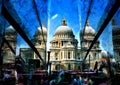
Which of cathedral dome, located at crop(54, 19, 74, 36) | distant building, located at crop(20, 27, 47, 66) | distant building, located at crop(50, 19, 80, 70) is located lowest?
distant building, located at crop(20, 27, 47, 66)

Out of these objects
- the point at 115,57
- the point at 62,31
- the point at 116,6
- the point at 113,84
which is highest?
the point at 62,31

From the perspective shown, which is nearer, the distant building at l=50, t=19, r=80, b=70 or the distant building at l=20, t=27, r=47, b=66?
the distant building at l=20, t=27, r=47, b=66

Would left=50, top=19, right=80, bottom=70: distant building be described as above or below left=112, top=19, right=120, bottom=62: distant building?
above

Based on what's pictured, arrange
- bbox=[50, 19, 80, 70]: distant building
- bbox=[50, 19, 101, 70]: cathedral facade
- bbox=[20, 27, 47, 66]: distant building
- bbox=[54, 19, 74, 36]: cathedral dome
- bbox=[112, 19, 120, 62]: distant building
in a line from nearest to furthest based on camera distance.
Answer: bbox=[112, 19, 120, 62]: distant building → bbox=[20, 27, 47, 66]: distant building → bbox=[50, 19, 101, 70]: cathedral facade → bbox=[50, 19, 80, 70]: distant building → bbox=[54, 19, 74, 36]: cathedral dome

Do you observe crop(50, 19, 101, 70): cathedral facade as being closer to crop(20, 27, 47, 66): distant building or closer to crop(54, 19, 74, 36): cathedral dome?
crop(54, 19, 74, 36): cathedral dome

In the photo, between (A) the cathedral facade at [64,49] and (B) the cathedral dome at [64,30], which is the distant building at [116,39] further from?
(B) the cathedral dome at [64,30]

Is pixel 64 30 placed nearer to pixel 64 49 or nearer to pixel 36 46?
pixel 64 49

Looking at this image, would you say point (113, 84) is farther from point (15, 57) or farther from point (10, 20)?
point (15, 57)

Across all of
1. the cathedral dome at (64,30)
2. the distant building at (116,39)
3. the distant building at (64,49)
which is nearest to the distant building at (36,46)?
the distant building at (116,39)

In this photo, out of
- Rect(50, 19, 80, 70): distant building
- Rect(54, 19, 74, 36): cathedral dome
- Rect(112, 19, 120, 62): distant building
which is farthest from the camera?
Rect(54, 19, 74, 36): cathedral dome

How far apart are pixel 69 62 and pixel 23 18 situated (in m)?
114

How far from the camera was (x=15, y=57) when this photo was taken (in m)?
14.5

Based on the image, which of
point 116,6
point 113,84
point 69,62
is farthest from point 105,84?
point 69,62

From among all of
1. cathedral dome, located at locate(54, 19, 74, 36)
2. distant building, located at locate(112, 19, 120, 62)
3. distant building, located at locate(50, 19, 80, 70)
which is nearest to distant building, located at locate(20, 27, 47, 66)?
distant building, located at locate(112, 19, 120, 62)
